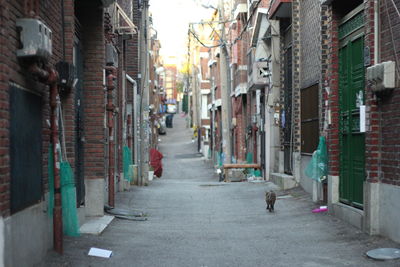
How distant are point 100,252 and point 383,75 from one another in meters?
4.52

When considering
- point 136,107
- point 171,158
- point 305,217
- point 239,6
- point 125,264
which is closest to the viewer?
point 125,264

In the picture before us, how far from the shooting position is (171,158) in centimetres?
5912

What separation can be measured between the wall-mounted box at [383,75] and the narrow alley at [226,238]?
2.14 m

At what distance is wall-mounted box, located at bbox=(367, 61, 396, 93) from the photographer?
874 cm

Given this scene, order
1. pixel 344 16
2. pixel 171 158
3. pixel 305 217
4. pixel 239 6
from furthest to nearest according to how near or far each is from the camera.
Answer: pixel 171 158 → pixel 239 6 → pixel 305 217 → pixel 344 16

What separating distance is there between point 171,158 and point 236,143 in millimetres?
21173

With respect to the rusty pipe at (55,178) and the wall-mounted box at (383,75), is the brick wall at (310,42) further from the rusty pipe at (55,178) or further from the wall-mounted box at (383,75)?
the rusty pipe at (55,178)

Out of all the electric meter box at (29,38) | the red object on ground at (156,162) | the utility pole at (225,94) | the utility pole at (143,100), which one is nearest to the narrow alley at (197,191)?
the electric meter box at (29,38)

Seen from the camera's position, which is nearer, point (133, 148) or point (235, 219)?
point (235, 219)

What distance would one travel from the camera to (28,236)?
694 centimetres

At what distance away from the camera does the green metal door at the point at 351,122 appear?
10570 millimetres

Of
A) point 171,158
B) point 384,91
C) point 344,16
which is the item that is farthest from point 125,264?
point 171,158

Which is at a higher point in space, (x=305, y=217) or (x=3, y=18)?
(x=3, y=18)

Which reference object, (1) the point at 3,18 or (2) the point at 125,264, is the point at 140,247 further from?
(1) the point at 3,18
